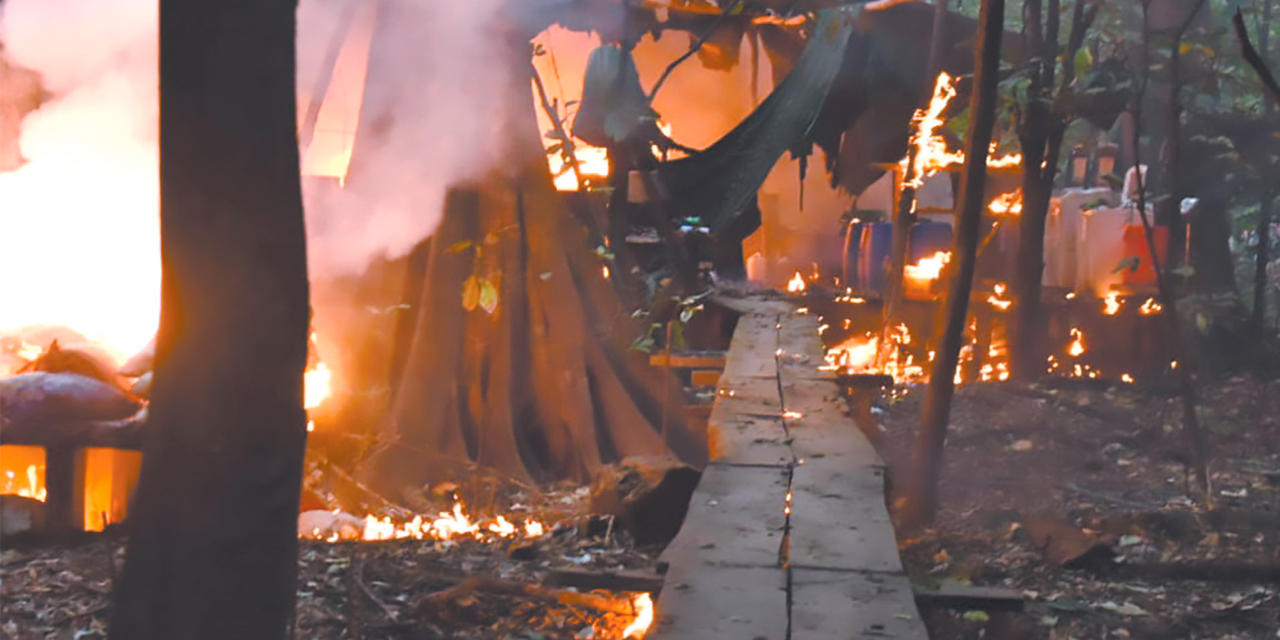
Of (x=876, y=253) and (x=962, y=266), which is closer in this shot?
(x=962, y=266)

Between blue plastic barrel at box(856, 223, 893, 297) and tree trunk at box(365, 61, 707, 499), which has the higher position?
blue plastic barrel at box(856, 223, 893, 297)

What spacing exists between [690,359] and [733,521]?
4.31 metres

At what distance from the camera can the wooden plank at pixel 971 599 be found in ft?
10.7

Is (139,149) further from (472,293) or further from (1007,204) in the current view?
(1007,204)

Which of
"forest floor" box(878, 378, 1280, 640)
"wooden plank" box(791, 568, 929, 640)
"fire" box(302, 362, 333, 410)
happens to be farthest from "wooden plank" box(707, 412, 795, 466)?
"fire" box(302, 362, 333, 410)

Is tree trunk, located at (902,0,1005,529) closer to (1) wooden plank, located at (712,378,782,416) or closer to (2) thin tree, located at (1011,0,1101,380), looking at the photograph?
(1) wooden plank, located at (712,378,782,416)

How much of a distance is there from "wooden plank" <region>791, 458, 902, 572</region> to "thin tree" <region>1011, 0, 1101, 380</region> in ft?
17.2

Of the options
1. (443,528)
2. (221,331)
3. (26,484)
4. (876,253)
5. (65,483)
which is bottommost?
(443,528)

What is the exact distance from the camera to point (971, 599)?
3.33 m

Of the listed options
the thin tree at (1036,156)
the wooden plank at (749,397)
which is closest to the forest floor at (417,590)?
the wooden plank at (749,397)

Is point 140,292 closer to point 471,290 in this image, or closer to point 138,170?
point 138,170

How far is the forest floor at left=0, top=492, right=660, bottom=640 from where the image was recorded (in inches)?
150

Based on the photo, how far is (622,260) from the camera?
32.3ft

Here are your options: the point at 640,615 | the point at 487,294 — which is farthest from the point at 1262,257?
the point at 640,615
